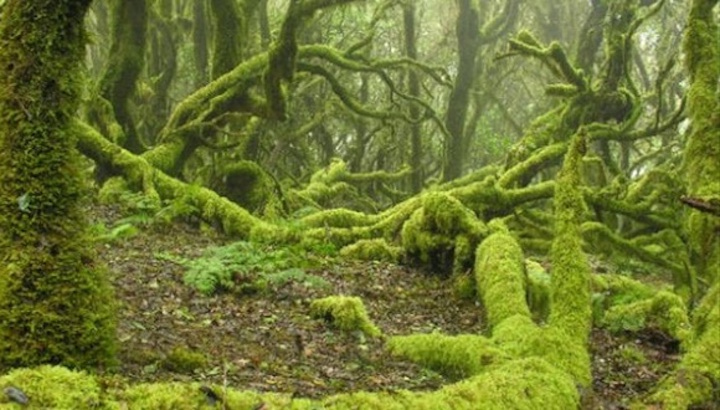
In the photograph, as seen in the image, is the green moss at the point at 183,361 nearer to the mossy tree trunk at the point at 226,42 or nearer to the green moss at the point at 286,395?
the green moss at the point at 286,395

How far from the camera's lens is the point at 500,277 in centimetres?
805

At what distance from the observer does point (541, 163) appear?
1391 centimetres

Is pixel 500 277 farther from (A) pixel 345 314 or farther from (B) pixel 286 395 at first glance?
(B) pixel 286 395

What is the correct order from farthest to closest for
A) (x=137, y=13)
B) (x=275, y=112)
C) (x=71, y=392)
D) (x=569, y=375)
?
(x=137, y=13), (x=275, y=112), (x=569, y=375), (x=71, y=392)

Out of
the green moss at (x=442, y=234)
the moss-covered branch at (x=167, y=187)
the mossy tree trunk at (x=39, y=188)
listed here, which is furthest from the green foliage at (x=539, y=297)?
the mossy tree trunk at (x=39, y=188)

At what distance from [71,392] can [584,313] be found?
430 cm

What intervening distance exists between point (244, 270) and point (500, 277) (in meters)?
3.02

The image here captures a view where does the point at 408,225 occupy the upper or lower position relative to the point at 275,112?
lower

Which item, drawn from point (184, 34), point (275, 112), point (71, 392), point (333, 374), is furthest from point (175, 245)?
point (184, 34)

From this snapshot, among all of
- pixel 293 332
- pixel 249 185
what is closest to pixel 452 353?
pixel 293 332

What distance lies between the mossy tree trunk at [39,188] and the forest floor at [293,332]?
2.21 feet

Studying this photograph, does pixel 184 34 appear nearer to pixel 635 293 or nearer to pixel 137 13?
pixel 137 13

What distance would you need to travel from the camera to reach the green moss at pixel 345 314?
287 inches

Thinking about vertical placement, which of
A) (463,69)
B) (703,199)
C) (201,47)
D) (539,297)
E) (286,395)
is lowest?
(539,297)
